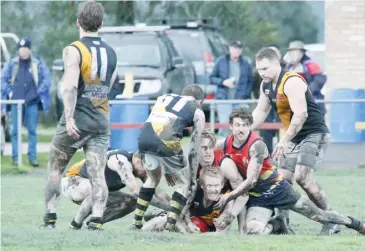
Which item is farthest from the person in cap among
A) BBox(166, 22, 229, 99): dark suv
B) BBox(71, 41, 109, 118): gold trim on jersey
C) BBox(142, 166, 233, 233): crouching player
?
BBox(71, 41, 109, 118): gold trim on jersey

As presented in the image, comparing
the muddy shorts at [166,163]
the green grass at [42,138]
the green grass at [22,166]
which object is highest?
the muddy shorts at [166,163]

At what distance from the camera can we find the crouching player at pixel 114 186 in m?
11.6

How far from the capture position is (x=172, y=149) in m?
11.4

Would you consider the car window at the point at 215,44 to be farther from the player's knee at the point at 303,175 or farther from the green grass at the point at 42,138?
the player's knee at the point at 303,175

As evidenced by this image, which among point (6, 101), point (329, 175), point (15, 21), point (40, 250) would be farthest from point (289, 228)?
point (15, 21)

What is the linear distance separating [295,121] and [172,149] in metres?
1.15

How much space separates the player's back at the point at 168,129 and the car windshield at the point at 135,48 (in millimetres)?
13000

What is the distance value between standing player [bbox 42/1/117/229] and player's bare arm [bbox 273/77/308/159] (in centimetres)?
162

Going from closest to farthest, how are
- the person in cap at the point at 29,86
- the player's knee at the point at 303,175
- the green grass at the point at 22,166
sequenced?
the player's knee at the point at 303,175
the green grass at the point at 22,166
the person in cap at the point at 29,86

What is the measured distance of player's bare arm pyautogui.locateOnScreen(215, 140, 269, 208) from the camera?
11164mm

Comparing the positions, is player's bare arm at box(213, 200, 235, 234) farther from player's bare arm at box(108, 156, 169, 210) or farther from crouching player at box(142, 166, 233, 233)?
player's bare arm at box(108, 156, 169, 210)

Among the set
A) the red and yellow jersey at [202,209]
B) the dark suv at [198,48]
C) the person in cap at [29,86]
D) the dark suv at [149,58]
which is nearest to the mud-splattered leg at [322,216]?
the red and yellow jersey at [202,209]

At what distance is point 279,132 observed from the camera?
1930cm

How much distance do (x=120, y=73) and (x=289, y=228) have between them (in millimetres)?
12411
